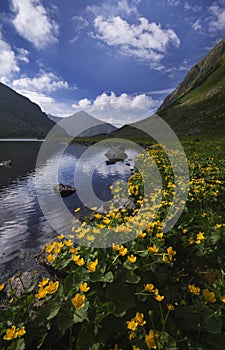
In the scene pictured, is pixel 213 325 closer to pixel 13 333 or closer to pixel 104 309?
pixel 104 309

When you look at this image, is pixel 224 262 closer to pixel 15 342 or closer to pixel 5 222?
pixel 15 342

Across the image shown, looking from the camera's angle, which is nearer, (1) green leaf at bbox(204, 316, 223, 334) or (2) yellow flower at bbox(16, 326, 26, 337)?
(2) yellow flower at bbox(16, 326, 26, 337)

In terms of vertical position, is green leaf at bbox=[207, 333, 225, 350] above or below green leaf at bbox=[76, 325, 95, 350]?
above

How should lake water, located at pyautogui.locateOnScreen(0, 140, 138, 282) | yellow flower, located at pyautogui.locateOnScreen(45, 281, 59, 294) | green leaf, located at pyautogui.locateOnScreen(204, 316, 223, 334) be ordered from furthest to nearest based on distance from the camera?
lake water, located at pyautogui.locateOnScreen(0, 140, 138, 282)
yellow flower, located at pyautogui.locateOnScreen(45, 281, 59, 294)
green leaf, located at pyautogui.locateOnScreen(204, 316, 223, 334)

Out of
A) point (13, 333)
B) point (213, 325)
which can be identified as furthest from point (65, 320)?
point (213, 325)

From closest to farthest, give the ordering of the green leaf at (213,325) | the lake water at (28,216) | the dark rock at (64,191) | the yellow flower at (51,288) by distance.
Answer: the green leaf at (213,325) → the yellow flower at (51,288) → the lake water at (28,216) → the dark rock at (64,191)

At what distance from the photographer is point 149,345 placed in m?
2.32

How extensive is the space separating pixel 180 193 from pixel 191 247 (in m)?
2.54

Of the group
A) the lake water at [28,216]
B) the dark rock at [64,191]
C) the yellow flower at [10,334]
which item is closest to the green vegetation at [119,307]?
the yellow flower at [10,334]

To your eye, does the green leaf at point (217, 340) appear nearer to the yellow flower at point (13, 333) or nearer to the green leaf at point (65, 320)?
the green leaf at point (65, 320)

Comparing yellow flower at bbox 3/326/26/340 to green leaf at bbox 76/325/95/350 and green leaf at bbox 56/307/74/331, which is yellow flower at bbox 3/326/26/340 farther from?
green leaf at bbox 76/325/95/350

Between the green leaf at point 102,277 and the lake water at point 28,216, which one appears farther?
the lake water at point 28,216

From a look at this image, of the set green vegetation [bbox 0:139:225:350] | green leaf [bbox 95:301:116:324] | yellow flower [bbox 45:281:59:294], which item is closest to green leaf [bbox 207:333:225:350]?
green vegetation [bbox 0:139:225:350]

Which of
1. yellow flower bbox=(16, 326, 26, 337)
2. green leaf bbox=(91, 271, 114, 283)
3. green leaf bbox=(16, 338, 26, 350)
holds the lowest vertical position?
green leaf bbox=(16, 338, 26, 350)
